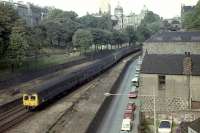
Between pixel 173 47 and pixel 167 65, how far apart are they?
2947 cm

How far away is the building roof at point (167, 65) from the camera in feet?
136

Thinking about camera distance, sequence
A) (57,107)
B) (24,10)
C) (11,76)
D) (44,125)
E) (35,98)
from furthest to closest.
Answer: (24,10) < (11,76) < (57,107) < (35,98) < (44,125)

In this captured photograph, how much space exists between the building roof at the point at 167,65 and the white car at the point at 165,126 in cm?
569

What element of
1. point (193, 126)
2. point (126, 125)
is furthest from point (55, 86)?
point (193, 126)

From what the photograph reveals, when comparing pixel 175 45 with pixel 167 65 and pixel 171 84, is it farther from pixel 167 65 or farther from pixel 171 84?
pixel 171 84

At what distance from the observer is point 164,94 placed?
41.8 m

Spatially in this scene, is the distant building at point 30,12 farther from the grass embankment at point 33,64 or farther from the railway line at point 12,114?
the railway line at point 12,114

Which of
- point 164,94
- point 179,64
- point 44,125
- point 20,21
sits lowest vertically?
point 44,125

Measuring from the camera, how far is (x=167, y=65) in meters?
42.6

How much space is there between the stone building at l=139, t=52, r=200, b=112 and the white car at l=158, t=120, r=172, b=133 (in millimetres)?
2802

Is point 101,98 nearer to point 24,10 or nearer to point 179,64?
point 179,64

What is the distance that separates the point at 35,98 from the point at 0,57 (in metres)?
24.6

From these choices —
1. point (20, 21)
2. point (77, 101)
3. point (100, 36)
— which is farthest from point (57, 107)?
point (100, 36)

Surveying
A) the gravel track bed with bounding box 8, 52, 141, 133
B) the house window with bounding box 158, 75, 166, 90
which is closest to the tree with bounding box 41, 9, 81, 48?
the gravel track bed with bounding box 8, 52, 141, 133
